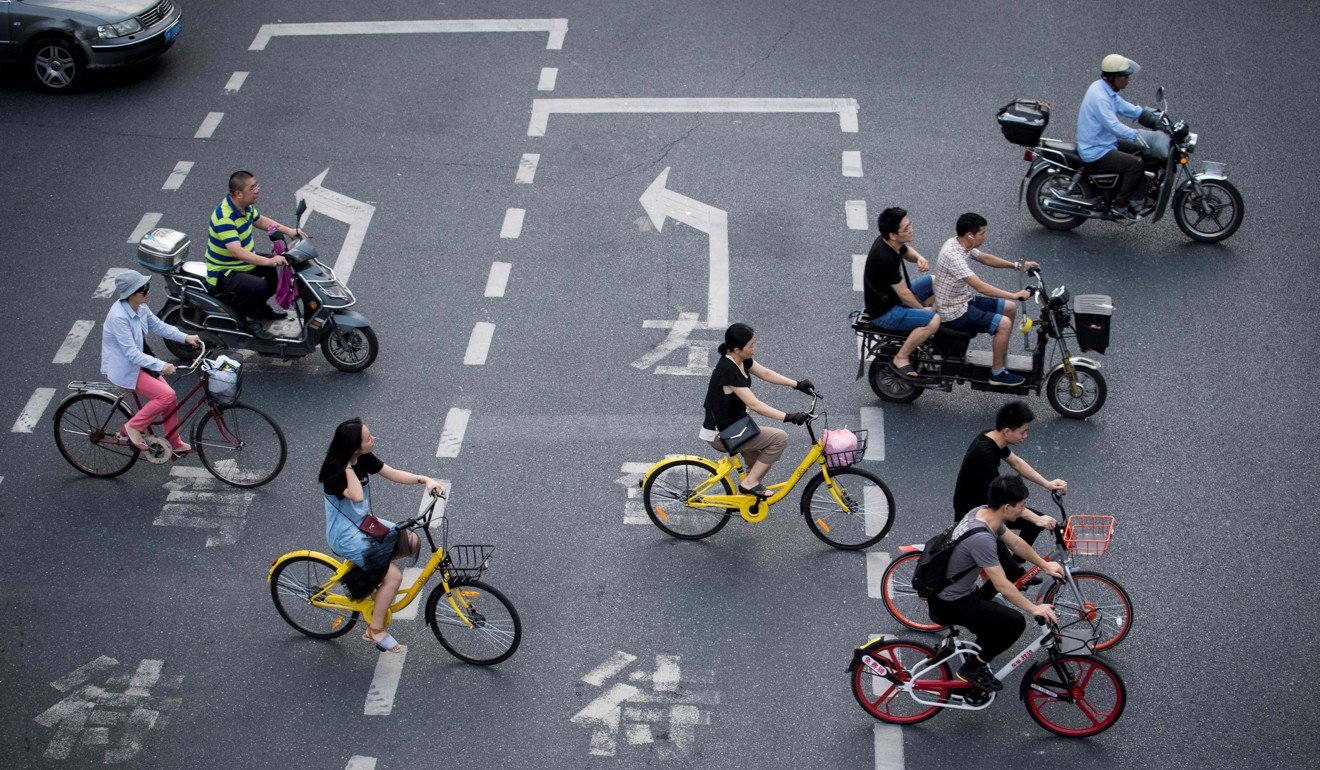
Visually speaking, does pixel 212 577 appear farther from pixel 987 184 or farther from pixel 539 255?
pixel 987 184

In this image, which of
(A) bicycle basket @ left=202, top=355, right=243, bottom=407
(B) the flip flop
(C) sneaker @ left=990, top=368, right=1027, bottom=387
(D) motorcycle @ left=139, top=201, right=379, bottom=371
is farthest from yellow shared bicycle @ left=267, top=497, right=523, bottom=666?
(C) sneaker @ left=990, top=368, right=1027, bottom=387

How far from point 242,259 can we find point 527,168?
3.73m

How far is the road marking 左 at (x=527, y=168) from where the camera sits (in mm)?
12430

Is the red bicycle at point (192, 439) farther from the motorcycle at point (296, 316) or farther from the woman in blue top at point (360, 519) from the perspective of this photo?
the woman in blue top at point (360, 519)

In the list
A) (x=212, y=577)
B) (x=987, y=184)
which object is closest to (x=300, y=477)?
(x=212, y=577)

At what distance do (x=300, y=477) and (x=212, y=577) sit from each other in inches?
45.2

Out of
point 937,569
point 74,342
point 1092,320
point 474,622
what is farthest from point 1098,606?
point 74,342

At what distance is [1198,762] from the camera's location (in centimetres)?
717

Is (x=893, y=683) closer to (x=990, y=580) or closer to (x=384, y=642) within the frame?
(x=990, y=580)

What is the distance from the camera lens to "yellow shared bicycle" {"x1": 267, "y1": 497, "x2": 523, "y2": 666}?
7.52 meters

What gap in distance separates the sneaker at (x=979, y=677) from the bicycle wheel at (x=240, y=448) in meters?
5.59

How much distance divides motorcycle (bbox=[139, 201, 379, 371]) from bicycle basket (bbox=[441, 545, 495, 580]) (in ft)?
8.46

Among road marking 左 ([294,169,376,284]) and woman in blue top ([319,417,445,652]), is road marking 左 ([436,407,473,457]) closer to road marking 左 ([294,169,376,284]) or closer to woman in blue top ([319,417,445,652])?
woman in blue top ([319,417,445,652])

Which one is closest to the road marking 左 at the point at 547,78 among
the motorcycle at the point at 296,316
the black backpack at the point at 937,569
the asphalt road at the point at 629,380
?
the asphalt road at the point at 629,380
